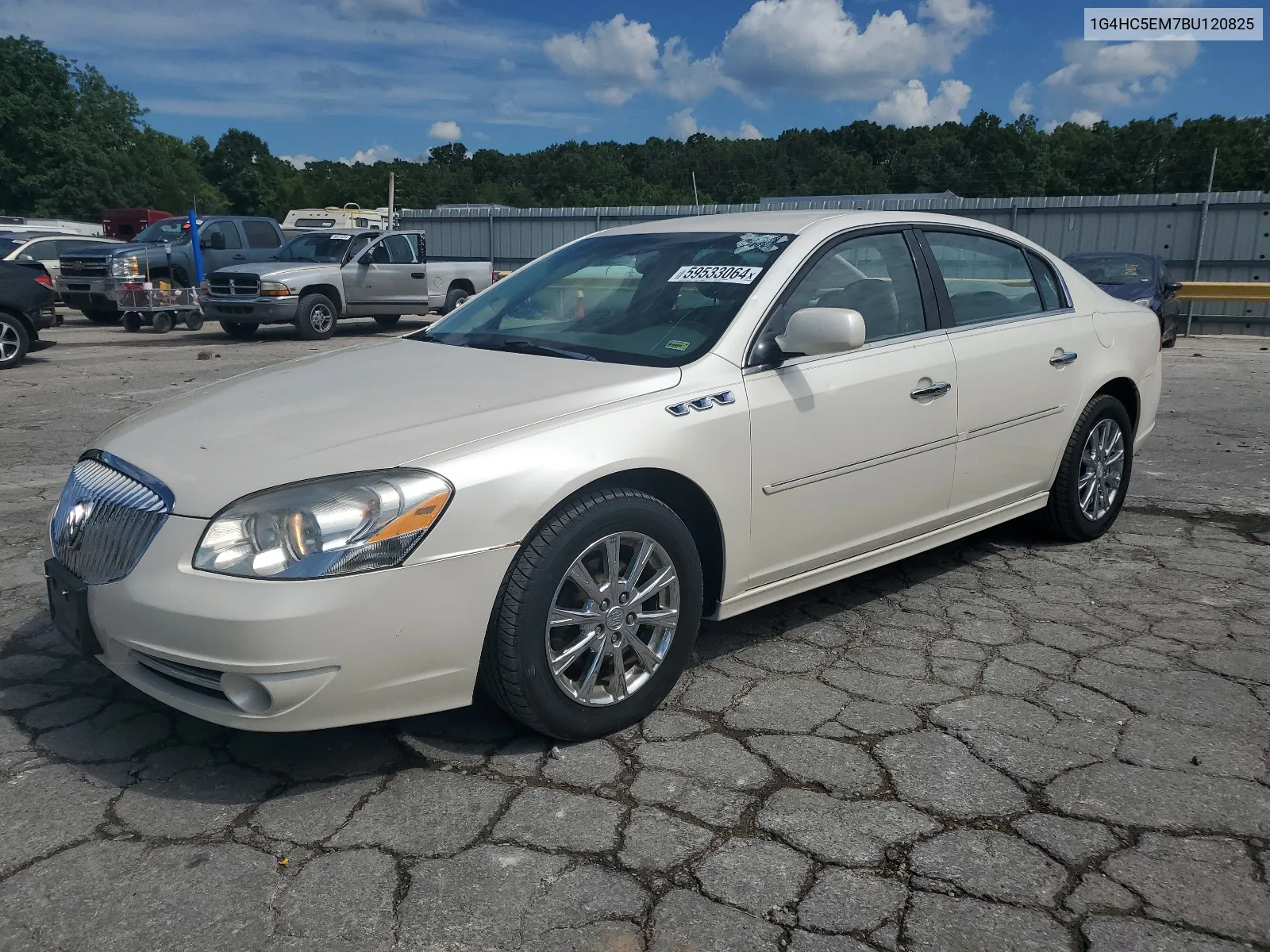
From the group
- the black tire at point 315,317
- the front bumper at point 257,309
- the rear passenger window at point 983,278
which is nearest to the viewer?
the rear passenger window at point 983,278

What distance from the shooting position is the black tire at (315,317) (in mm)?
15875

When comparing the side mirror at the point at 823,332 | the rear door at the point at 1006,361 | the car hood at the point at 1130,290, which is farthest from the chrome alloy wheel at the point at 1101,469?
the car hood at the point at 1130,290

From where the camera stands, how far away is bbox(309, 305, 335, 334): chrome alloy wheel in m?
16.1

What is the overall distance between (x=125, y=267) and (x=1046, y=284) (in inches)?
625

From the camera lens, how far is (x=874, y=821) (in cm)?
266

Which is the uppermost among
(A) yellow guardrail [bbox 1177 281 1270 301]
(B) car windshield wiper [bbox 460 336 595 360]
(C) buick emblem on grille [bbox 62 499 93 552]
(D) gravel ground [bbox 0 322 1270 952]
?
(B) car windshield wiper [bbox 460 336 595 360]

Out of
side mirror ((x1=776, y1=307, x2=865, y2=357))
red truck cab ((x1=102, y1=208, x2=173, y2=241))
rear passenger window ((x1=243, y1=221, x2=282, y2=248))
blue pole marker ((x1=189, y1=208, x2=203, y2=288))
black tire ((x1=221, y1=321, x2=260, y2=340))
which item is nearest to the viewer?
side mirror ((x1=776, y1=307, x2=865, y2=357))

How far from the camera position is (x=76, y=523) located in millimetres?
3037

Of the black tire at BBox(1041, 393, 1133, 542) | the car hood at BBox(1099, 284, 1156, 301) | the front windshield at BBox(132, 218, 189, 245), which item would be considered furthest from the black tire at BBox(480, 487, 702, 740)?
the front windshield at BBox(132, 218, 189, 245)

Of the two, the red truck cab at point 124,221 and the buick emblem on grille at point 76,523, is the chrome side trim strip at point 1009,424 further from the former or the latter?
the red truck cab at point 124,221

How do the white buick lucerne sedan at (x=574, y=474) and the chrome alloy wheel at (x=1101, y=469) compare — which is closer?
the white buick lucerne sedan at (x=574, y=474)

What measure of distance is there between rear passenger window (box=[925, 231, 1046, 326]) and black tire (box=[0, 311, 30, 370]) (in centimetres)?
1160

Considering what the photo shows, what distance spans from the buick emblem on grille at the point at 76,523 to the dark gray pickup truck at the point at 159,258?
15264 mm

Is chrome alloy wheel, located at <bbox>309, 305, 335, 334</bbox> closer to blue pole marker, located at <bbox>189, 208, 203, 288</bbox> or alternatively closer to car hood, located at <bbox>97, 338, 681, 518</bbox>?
blue pole marker, located at <bbox>189, 208, 203, 288</bbox>
